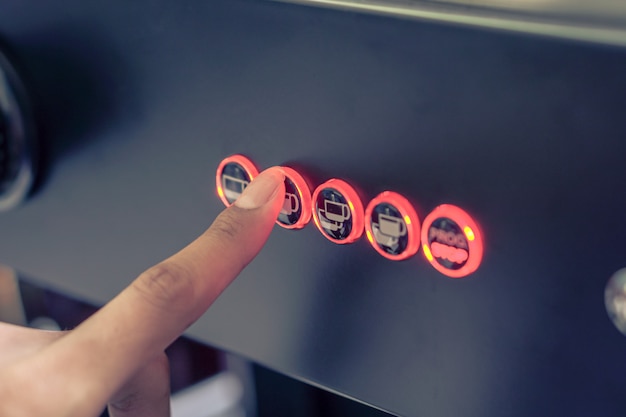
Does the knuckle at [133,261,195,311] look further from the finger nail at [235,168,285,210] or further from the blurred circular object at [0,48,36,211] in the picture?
the blurred circular object at [0,48,36,211]

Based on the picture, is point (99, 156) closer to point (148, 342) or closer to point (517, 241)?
point (148, 342)

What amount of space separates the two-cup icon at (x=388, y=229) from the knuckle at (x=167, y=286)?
9 centimetres

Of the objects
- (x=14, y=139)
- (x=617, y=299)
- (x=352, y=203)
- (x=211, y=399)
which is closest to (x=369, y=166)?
(x=352, y=203)

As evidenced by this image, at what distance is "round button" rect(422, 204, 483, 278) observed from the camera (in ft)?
1.10

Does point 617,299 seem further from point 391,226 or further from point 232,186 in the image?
point 232,186

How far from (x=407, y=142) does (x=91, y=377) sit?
0.56ft

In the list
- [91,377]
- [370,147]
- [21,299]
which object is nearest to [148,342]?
[91,377]

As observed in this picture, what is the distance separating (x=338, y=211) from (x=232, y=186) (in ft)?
0.23

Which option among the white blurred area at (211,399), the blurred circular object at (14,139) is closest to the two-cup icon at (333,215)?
the blurred circular object at (14,139)

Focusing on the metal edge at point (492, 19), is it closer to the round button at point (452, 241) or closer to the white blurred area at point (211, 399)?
the round button at point (452, 241)

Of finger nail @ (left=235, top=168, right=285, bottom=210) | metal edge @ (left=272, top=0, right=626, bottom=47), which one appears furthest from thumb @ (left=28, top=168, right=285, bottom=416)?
metal edge @ (left=272, top=0, right=626, bottom=47)

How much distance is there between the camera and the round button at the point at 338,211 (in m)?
0.38

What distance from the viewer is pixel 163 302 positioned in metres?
0.37

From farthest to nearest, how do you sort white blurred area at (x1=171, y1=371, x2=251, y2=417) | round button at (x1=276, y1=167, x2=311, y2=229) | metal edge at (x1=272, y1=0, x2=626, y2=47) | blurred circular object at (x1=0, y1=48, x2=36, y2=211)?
1. white blurred area at (x1=171, y1=371, x2=251, y2=417)
2. blurred circular object at (x1=0, y1=48, x2=36, y2=211)
3. round button at (x1=276, y1=167, x2=311, y2=229)
4. metal edge at (x1=272, y1=0, x2=626, y2=47)
